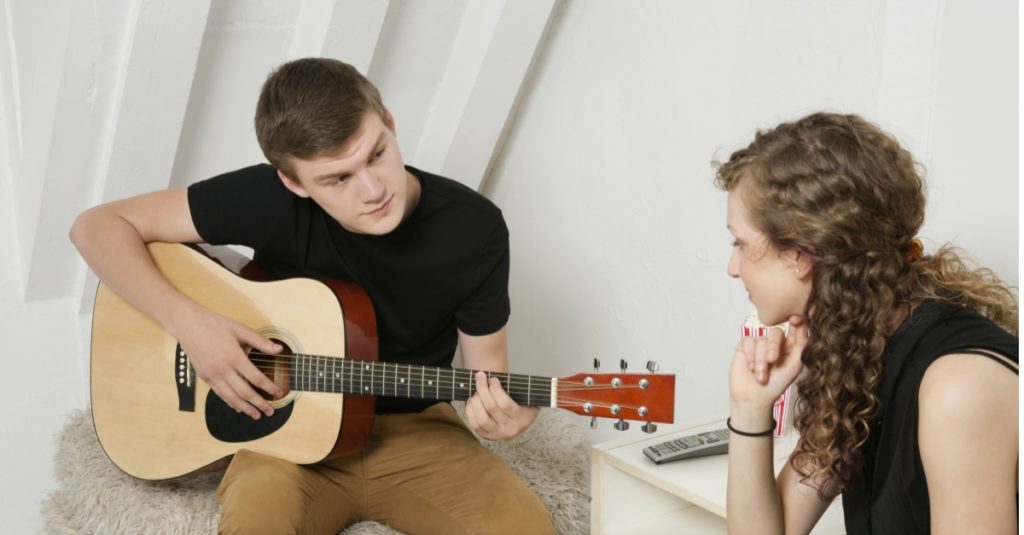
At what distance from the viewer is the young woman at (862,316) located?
3.49 feet

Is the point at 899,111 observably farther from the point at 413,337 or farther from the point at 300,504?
the point at 300,504

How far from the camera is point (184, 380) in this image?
1.82 meters

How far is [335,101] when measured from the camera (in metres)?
1.63

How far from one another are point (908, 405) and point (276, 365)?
108 cm

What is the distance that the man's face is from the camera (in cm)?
164

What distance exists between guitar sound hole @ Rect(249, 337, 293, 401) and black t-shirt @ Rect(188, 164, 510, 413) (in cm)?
17

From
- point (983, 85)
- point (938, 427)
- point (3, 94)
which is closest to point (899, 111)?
point (983, 85)

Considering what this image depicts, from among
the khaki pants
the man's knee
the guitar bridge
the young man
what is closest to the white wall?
the young man

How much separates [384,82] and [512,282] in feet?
2.16

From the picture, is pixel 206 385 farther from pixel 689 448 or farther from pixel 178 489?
pixel 689 448

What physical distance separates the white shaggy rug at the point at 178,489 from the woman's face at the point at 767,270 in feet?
2.56

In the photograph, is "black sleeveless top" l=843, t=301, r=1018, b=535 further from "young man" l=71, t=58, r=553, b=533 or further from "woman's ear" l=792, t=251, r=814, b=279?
"young man" l=71, t=58, r=553, b=533

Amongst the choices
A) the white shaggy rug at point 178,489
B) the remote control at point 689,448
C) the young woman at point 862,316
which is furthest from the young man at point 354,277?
the young woman at point 862,316

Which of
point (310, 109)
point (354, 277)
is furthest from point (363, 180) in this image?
point (354, 277)
